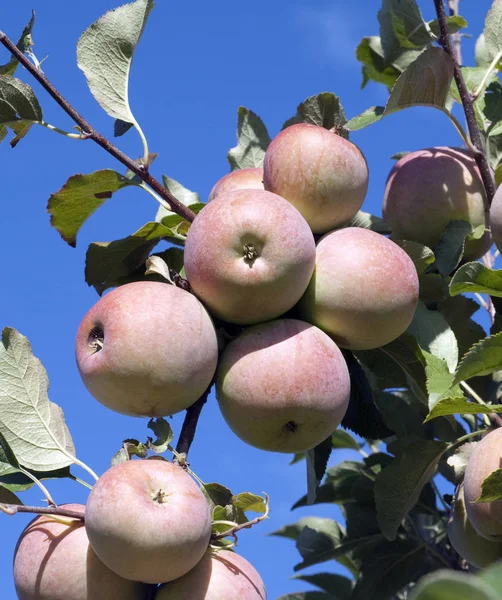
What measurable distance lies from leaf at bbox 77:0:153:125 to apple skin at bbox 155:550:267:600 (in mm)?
1078

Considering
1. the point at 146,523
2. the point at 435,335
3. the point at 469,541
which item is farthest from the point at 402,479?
the point at 146,523

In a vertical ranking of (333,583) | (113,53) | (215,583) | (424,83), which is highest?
(113,53)

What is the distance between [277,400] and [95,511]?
0.41 meters

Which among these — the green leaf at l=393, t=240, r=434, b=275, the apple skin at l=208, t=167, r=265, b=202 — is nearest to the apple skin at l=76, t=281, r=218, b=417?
the apple skin at l=208, t=167, r=265, b=202

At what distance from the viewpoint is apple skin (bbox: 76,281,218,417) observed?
1675 millimetres

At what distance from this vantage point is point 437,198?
2.37 metres

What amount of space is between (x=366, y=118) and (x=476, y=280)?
0.73 m

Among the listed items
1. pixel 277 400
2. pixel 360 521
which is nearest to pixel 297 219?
pixel 277 400

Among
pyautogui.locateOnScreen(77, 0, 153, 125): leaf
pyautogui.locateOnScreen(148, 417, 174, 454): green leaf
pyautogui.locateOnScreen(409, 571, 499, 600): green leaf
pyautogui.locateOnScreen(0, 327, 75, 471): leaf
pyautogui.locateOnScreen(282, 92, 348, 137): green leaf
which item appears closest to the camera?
pyautogui.locateOnScreen(409, 571, 499, 600): green leaf

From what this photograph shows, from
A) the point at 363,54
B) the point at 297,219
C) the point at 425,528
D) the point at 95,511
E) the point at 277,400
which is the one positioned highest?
the point at 363,54

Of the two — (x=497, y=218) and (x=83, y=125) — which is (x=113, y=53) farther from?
(x=497, y=218)

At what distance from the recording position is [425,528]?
3.06 meters

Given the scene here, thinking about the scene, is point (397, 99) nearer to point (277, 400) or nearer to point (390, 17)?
point (390, 17)

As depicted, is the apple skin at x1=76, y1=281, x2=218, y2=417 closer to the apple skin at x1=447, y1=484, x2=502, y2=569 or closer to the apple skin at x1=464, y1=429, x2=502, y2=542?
the apple skin at x1=464, y1=429, x2=502, y2=542
